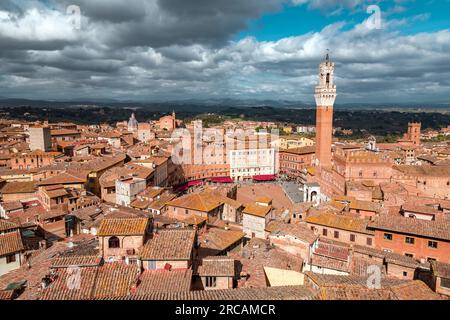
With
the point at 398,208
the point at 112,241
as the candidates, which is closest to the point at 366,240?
the point at 398,208

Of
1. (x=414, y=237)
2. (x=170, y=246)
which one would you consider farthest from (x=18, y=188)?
(x=414, y=237)

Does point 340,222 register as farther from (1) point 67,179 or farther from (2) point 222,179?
(2) point 222,179

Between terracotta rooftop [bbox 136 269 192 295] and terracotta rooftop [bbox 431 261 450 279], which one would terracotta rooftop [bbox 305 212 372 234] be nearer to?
terracotta rooftop [bbox 431 261 450 279]

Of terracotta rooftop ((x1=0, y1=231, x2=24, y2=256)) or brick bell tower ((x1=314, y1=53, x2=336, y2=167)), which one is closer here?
terracotta rooftop ((x1=0, y1=231, x2=24, y2=256))

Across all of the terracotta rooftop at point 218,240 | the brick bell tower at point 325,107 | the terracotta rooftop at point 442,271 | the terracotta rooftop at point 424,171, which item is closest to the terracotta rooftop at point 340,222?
the terracotta rooftop at point 218,240

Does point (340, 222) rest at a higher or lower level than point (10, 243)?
lower

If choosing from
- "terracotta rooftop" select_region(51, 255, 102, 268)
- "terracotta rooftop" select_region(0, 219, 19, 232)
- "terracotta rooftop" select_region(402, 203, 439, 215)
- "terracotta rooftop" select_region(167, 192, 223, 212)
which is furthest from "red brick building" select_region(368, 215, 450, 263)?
"terracotta rooftop" select_region(0, 219, 19, 232)

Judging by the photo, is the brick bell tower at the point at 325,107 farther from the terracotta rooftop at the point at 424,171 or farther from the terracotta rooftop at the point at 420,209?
the terracotta rooftop at the point at 420,209
